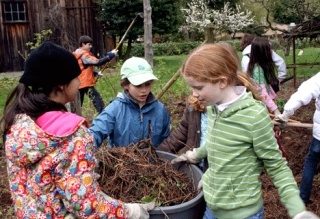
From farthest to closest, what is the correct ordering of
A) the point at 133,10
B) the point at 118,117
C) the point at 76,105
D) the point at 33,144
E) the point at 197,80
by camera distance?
the point at 133,10 → the point at 76,105 → the point at 118,117 → the point at 197,80 → the point at 33,144

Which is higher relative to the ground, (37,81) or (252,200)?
(37,81)

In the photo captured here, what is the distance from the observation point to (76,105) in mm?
4770

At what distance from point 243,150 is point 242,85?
0.32 m

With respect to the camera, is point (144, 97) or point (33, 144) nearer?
point (33, 144)

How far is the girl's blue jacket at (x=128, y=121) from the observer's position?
2479 millimetres

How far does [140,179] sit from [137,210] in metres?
0.28

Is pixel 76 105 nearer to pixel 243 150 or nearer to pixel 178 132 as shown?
pixel 178 132

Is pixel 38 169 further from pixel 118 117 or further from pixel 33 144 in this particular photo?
pixel 118 117

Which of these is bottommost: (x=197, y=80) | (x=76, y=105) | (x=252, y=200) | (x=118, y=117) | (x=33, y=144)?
(x=76, y=105)

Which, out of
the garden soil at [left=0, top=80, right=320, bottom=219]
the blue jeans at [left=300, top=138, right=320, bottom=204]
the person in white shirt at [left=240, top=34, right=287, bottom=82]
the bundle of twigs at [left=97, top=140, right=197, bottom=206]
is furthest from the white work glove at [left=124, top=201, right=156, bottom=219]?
the person in white shirt at [left=240, top=34, right=287, bottom=82]

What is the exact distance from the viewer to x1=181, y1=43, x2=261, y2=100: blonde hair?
1693 millimetres

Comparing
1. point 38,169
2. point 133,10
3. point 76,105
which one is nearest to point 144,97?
point 38,169

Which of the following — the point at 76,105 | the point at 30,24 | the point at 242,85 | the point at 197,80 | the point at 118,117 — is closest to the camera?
the point at 197,80

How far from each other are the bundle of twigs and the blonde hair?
0.49m
